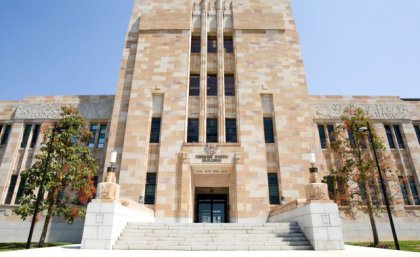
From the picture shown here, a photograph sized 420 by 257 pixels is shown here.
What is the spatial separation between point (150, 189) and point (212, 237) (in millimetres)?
8715

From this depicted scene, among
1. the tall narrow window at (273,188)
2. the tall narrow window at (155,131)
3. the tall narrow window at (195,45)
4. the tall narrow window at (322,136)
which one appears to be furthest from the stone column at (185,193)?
the tall narrow window at (322,136)

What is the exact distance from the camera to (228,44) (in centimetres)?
2516

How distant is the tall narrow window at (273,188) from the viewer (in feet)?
62.2

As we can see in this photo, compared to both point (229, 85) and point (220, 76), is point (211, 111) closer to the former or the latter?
point (229, 85)

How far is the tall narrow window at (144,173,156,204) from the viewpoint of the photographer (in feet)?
62.0

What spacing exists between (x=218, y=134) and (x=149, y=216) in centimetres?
795

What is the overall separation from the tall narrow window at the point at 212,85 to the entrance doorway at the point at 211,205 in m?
8.30

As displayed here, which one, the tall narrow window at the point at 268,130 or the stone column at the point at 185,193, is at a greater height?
the tall narrow window at the point at 268,130

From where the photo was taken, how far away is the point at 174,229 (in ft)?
41.3

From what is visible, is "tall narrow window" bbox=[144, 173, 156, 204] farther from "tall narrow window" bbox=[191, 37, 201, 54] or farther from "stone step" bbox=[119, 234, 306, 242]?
"tall narrow window" bbox=[191, 37, 201, 54]

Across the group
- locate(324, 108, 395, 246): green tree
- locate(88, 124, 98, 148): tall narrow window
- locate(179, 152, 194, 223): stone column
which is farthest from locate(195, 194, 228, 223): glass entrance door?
locate(88, 124, 98, 148): tall narrow window

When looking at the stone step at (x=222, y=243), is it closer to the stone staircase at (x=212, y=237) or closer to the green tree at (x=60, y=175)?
the stone staircase at (x=212, y=237)

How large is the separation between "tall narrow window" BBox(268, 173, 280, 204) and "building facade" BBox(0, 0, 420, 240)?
7cm

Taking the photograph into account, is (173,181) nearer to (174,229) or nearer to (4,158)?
(174,229)
